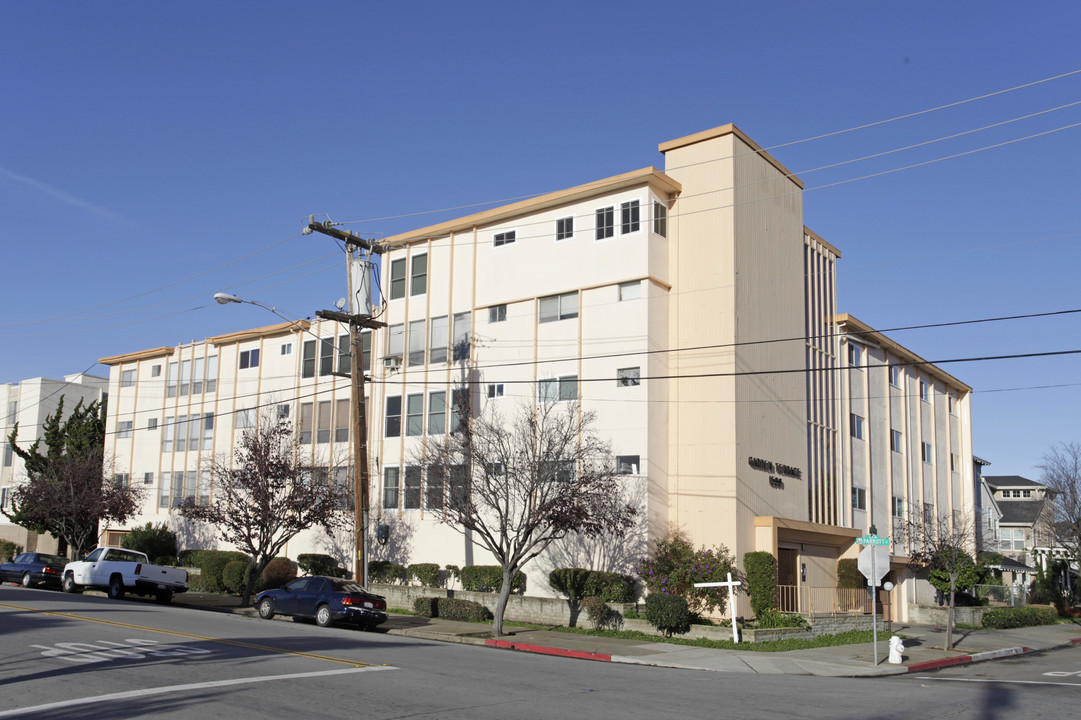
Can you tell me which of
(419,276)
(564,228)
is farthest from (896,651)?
(419,276)

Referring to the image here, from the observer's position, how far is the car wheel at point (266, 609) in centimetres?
2702

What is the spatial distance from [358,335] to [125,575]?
39.6 feet

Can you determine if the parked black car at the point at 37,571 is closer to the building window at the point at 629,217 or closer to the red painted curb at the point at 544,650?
the red painted curb at the point at 544,650

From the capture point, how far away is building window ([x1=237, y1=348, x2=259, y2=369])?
147ft

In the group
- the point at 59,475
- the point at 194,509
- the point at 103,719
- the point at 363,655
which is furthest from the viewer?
the point at 59,475

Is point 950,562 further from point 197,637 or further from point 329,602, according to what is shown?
point 197,637

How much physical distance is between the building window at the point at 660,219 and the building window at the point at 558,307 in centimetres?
364

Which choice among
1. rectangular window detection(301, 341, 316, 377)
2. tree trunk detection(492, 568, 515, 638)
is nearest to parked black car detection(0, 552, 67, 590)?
rectangular window detection(301, 341, 316, 377)

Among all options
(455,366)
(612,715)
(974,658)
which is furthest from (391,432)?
(612,715)

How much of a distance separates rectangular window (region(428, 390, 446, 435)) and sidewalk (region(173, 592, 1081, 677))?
305 inches

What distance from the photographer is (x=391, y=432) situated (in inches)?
1469

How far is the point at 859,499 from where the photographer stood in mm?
38281

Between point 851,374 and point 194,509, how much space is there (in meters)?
26.7

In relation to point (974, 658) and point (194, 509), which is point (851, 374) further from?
point (194, 509)
